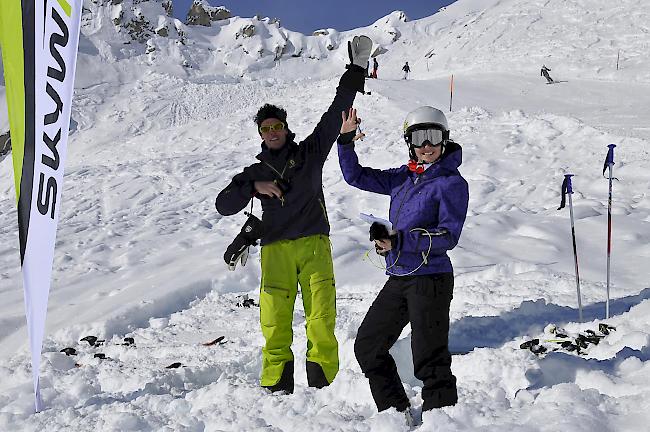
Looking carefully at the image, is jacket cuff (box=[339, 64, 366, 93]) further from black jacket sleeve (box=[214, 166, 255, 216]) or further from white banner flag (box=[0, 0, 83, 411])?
white banner flag (box=[0, 0, 83, 411])

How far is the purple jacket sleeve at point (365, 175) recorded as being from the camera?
3.39m

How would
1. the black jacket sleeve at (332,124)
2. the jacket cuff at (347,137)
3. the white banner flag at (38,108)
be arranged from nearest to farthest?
the white banner flag at (38,108)
the jacket cuff at (347,137)
the black jacket sleeve at (332,124)

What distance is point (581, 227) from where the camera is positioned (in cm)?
798

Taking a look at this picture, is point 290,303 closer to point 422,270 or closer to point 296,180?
point 296,180

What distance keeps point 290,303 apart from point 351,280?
10.7 ft

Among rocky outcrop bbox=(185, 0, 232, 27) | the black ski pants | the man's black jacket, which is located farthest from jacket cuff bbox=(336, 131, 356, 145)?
rocky outcrop bbox=(185, 0, 232, 27)

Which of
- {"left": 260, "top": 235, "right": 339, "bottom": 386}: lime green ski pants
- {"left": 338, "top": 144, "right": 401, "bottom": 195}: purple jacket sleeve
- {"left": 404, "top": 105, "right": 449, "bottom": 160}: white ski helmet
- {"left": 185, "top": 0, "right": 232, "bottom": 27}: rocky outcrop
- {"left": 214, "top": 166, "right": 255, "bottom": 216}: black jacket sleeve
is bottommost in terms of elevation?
{"left": 260, "top": 235, "right": 339, "bottom": 386}: lime green ski pants

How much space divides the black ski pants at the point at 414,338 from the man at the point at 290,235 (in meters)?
0.62

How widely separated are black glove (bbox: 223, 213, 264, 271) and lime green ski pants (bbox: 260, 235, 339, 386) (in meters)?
0.12

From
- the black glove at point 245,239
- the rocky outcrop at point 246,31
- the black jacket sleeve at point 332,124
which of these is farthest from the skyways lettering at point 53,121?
the rocky outcrop at point 246,31

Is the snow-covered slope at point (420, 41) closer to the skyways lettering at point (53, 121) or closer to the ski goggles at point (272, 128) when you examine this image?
the ski goggles at point (272, 128)

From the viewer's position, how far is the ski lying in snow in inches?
157

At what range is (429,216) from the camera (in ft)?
9.82

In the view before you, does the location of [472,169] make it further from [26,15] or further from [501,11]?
[501,11]
